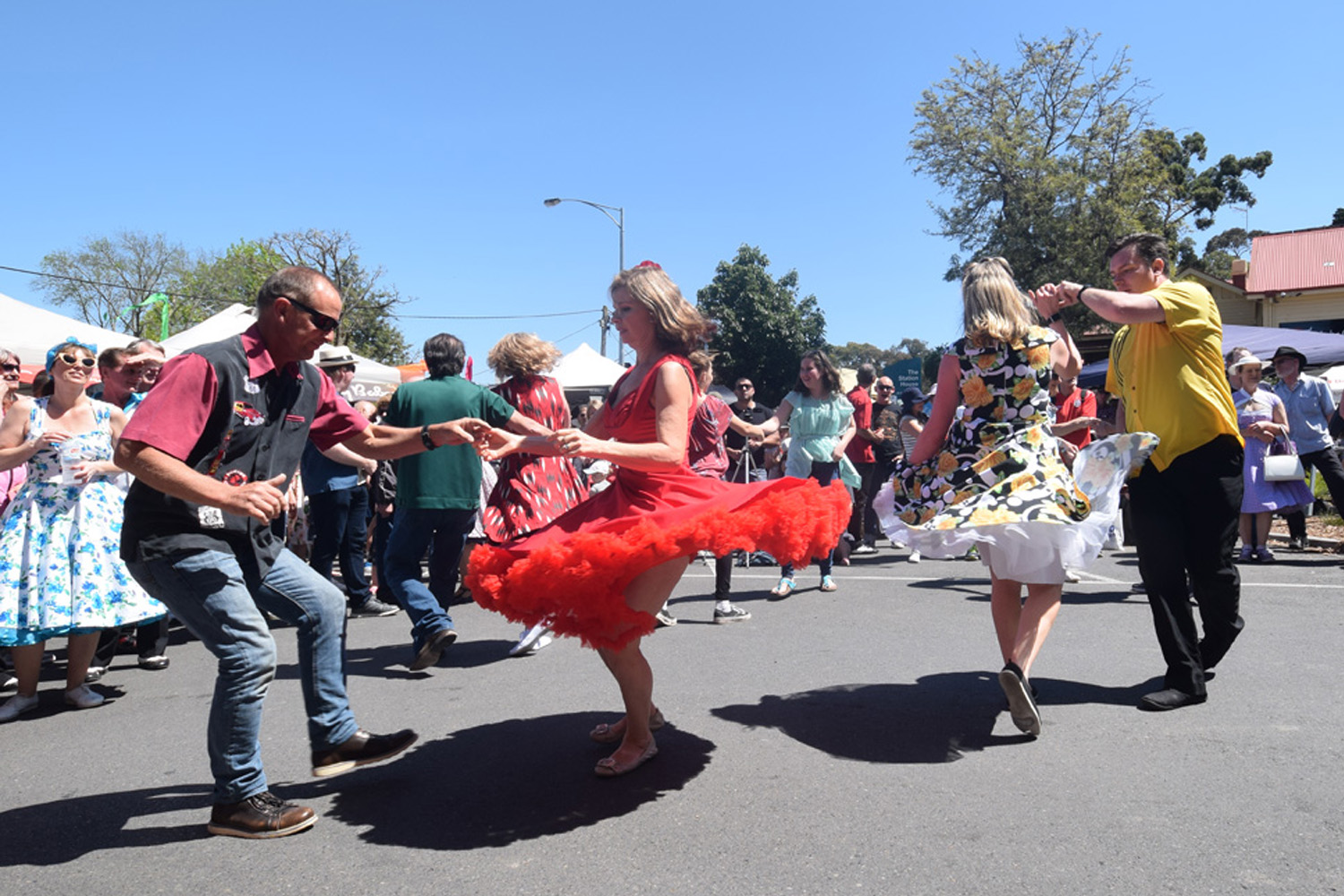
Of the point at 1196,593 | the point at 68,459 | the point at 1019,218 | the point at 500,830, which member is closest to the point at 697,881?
the point at 500,830

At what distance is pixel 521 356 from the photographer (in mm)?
5953

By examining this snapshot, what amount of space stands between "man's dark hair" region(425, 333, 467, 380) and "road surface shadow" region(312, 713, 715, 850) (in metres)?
2.52

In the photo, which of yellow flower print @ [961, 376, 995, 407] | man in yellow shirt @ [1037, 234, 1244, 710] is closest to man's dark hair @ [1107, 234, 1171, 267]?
man in yellow shirt @ [1037, 234, 1244, 710]

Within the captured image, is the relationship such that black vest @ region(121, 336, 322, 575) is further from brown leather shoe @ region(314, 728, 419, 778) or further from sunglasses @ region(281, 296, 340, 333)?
brown leather shoe @ region(314, 728, 419, 778)

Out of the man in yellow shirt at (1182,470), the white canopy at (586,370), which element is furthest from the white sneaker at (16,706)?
the white canopy at (586,370)

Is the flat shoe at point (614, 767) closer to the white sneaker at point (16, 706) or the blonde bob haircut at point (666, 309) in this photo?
the blonde bob haircut at point (666, 309)

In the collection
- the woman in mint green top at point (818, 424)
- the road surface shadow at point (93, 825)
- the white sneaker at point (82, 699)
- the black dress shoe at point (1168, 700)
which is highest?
the woman in mint green top at point (818, 424)

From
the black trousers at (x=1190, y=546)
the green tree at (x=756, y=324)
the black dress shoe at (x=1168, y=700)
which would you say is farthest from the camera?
the green tree at (x=756, y=324)

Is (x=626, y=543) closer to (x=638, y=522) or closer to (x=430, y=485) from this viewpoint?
(x=638, y=522)

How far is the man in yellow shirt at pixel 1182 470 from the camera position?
14.5 feet

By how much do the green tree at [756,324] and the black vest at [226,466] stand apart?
4264cm

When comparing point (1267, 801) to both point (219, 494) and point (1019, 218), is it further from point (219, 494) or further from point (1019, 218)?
point (1019, 218)

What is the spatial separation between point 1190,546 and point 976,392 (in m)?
1.41

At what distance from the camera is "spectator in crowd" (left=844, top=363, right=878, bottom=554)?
1053 centimetres
